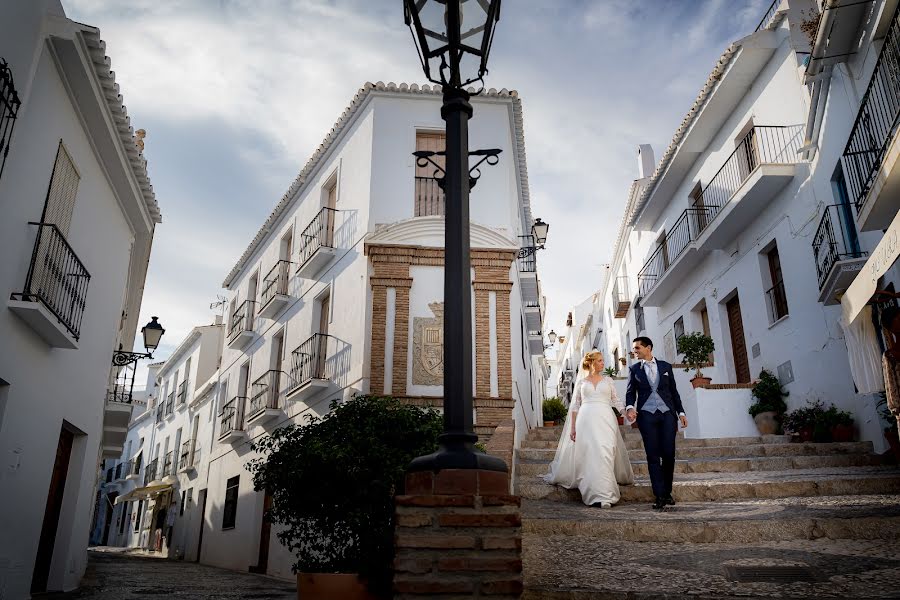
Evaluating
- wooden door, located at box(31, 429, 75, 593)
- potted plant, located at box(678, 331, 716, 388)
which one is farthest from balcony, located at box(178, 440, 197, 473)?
potted plant, located at box(678, 331, 716, 388)

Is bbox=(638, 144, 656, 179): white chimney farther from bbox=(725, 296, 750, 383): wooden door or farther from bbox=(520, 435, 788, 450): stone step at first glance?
bbox=(520, 435, 788, 450): stone step

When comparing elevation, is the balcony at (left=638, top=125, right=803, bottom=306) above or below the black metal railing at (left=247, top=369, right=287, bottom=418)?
above

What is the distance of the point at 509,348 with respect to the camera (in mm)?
12742

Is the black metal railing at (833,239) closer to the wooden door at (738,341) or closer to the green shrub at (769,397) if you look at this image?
the green shrub at (769,397)

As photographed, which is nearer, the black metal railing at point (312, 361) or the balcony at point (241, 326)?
the black metal railing at point (312, 361)

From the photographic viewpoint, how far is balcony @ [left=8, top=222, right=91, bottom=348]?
7312 millimetres

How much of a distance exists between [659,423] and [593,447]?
29.6 inches

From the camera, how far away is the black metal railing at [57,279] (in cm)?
752

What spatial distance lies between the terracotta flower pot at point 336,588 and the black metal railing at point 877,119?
658 centimetres

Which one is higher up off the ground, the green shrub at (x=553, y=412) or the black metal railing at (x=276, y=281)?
the black metal railing at (x=276, y=281)

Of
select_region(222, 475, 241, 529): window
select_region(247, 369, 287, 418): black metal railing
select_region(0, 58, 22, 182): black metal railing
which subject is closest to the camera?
select_region(0, 58, 22, 182): black metal railing

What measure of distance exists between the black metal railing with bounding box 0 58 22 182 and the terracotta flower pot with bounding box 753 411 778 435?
11514 millimetres

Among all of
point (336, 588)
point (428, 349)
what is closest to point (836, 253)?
point (428, 349)

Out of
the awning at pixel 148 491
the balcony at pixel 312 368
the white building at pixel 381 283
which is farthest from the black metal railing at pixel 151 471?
the balcony at pixel 312 368
